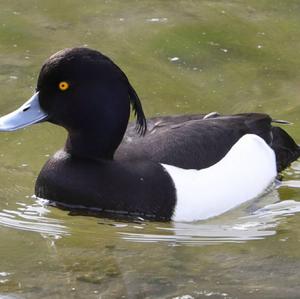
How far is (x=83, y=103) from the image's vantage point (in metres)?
6.05

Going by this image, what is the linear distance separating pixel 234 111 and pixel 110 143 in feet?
5.58

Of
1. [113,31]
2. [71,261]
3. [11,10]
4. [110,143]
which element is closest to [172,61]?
[113,31]

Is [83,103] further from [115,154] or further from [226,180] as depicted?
[226,180]

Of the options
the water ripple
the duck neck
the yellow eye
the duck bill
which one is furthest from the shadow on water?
the yellow eye

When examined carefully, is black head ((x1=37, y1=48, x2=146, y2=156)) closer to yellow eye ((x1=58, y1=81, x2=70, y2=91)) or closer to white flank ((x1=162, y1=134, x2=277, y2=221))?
yellow eye ((x1=58, y1=81, x2=70, y2=91))

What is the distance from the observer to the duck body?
19.4 ft

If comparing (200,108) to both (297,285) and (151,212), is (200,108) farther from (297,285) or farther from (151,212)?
(297,285)

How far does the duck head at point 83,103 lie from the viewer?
591cm

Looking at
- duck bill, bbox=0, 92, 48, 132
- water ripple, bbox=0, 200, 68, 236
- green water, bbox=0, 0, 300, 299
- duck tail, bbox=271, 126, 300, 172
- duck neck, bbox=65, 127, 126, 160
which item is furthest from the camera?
duck tail, bbox=271, 126, 300, 172

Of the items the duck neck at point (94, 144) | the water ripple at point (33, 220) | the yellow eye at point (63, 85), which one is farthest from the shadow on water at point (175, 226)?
the yellow eye at point (63, 85)

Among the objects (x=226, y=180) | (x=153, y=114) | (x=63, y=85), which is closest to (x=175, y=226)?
(x=226, y=180)

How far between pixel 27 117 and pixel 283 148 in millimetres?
1778

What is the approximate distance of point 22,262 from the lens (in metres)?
5.18

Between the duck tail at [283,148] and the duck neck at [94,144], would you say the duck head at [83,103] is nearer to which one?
the duck neck at [94,144]
